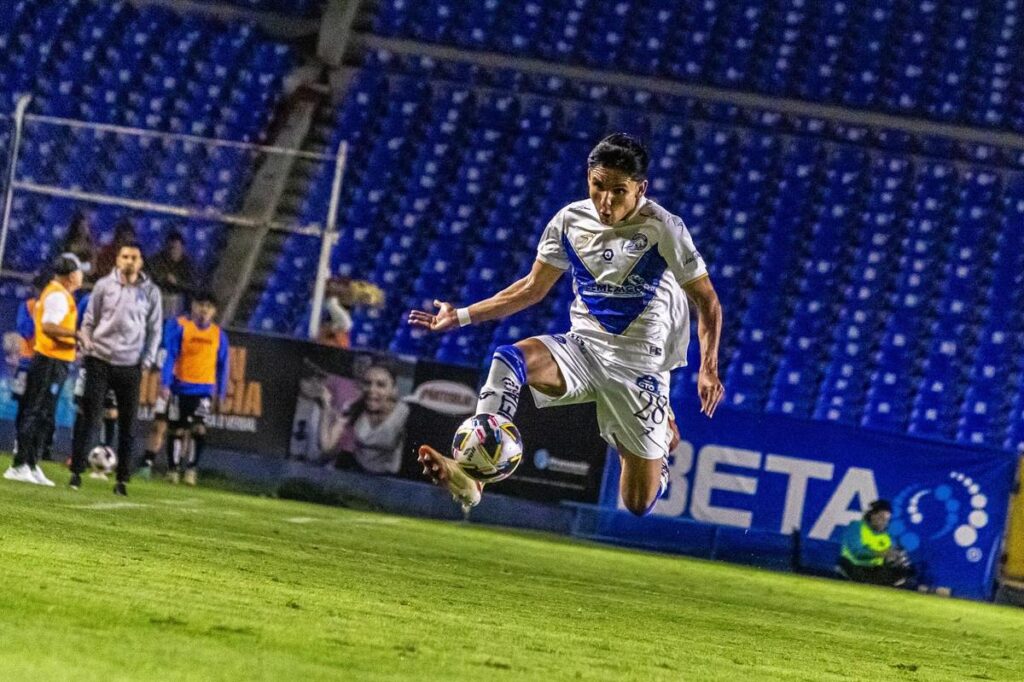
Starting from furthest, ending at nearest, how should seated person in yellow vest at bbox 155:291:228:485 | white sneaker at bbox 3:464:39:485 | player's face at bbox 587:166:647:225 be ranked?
seated person in yellow vest at bbox 155:291:228:485 → white sneaker at bbox 3:464:39:485 → player's face at bbox 587:166:647:225

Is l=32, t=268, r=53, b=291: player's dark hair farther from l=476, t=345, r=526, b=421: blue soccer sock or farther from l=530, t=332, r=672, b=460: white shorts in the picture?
l=476, t=345, r=526, b=421: blue soccer sock

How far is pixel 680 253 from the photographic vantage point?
30.0ft

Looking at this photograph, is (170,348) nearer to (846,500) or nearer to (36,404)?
(36,404)

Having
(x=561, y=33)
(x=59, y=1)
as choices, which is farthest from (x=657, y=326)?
(x=59, y=1)

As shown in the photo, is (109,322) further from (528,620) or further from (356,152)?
(356,152)

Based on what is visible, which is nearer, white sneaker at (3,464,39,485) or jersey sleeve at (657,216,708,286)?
jersey sleeve at (657,216,708,286)

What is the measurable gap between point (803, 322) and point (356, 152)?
267 inches

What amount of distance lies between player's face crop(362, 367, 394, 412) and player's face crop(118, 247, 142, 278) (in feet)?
13.7

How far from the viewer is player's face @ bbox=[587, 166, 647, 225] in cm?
895

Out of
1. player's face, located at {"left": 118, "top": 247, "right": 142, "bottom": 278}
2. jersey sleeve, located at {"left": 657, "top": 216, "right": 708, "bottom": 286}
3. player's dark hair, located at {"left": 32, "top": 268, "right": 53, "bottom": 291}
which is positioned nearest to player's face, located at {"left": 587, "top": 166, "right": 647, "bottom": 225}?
jersey sleeve, located at {"left": 657, "top": 216, "right": 708, "bottom": 286}

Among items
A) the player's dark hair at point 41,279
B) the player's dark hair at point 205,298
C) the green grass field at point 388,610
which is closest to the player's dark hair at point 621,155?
the green grass field at point 388,610

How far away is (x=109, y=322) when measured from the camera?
13.8m

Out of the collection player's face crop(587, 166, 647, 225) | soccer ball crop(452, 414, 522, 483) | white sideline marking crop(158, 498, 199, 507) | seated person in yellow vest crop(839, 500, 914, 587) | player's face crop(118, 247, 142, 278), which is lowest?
white sideline marking crop(158, 498, 199, 507)

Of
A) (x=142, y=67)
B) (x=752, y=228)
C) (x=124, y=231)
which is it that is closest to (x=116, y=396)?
(x=124, y=231)
